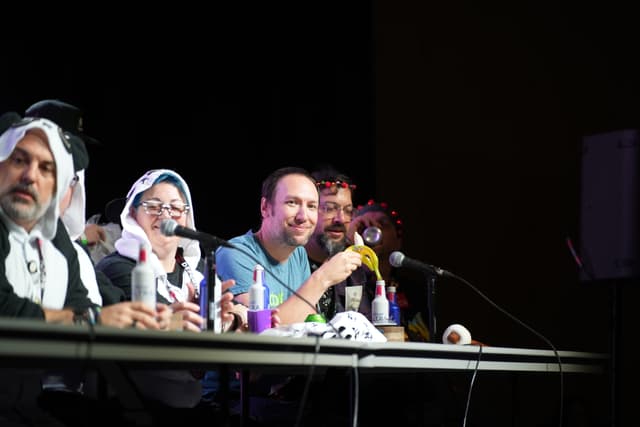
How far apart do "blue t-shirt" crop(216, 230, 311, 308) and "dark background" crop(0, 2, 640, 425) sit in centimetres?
82

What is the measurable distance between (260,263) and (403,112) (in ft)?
8.40

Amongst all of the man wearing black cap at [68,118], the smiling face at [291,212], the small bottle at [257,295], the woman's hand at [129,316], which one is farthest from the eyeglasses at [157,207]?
the woman's hand at [129,316]

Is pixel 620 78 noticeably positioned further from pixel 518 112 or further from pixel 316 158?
pixel 316 158

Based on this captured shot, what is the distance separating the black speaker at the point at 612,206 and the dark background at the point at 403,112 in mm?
1982

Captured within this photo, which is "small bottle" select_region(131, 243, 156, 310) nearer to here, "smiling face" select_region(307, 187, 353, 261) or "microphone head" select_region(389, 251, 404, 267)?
"microphone head" select_region(389, 251, 404, 267)

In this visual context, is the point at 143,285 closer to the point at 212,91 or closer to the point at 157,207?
the point at 157,207

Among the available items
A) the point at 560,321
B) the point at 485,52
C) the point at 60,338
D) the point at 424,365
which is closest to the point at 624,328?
the point at 560,321

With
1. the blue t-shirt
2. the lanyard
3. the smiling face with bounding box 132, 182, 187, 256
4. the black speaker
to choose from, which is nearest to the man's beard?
the lanyard

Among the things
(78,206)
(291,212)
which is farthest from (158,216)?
(291,212)

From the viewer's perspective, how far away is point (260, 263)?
12.6 ft

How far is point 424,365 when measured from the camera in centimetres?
288

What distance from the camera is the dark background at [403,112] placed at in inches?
175

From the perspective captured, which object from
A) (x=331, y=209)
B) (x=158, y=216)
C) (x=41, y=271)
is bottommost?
(x=41, y=271)

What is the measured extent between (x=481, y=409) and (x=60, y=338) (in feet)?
10.1
